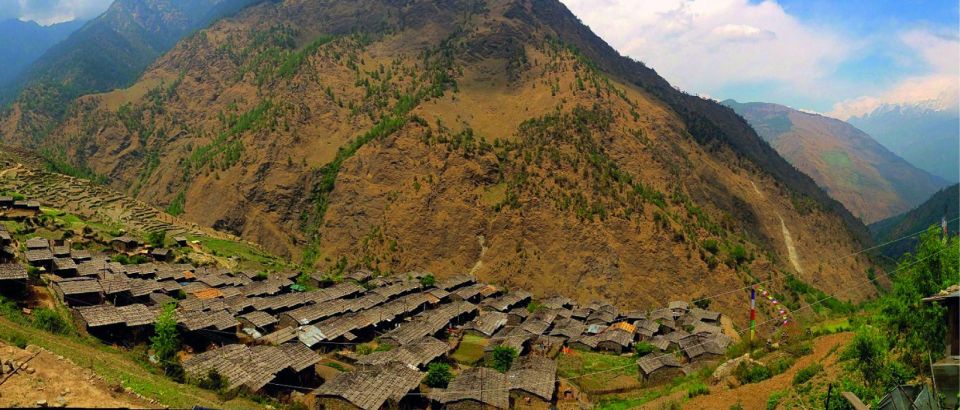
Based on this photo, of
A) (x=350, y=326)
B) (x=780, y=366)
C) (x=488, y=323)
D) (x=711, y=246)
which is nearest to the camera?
(x=780, y=366)

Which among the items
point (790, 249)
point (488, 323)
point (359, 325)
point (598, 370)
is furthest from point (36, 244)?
point (790, 249)

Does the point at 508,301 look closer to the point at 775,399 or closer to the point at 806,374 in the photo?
the point at 806,374

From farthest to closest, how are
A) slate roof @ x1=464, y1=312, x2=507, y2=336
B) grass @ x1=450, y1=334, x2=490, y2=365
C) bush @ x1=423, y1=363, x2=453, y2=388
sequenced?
1. slate roof @ x1=464, y1=312, x2=507, y2=336
2. grass @ x1=450, y1=334, x2=490, y2=365
3. bush @ x1=423, y1=363, x2=453, y2=388

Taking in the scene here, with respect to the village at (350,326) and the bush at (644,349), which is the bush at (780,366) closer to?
the village at (350,326)

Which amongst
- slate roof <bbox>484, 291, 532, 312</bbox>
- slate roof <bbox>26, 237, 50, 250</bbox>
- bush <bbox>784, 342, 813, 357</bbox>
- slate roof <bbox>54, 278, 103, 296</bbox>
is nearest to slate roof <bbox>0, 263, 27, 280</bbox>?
slate roof <bbox>54, 278, 103, 296</bbox>

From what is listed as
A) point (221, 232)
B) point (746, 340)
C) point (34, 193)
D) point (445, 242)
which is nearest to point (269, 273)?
point (445, 242)

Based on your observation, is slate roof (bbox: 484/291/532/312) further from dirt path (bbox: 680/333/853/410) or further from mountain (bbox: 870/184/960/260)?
mountain (bbox: 870/184/960/260)
